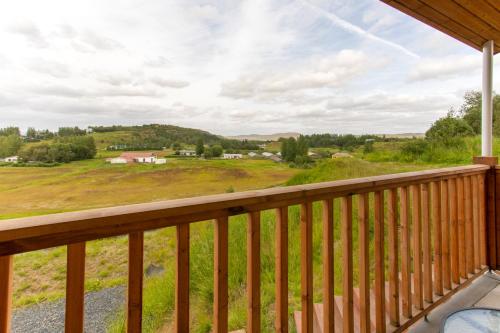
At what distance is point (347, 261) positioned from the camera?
1610 millimetres

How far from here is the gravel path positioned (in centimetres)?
106

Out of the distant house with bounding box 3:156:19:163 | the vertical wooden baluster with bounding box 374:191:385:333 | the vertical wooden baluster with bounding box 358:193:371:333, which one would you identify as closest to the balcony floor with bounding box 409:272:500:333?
the vertical wooden baluster with bounding box 374:191:385:333

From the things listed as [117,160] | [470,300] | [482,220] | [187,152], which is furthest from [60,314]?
[482,220]

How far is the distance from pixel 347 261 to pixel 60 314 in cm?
139

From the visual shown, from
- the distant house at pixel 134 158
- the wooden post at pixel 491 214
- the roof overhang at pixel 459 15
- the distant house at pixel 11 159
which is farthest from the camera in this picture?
the wooden post at pixel 491 214

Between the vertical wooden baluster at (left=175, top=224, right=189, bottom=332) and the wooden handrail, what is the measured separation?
66 millimetres

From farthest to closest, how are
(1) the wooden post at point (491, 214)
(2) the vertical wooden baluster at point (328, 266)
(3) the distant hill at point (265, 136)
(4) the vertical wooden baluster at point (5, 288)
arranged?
1. (1) the wooden post at point (491, 214)
2. (3) the distant hill at point (265, 136)
3. (2) the vertical wooden baluster at point (328, 266)
4. (4) the vertical wooden baluster at point (5, 288)

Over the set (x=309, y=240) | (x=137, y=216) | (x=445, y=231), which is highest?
(x=137, y=216)

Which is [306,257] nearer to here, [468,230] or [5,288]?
[5,288]

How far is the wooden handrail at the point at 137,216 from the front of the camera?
0.78m

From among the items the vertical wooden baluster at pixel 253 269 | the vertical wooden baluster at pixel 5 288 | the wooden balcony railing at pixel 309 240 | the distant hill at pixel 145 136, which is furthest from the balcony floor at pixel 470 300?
the vertical wooden baluster at pixel 5 288

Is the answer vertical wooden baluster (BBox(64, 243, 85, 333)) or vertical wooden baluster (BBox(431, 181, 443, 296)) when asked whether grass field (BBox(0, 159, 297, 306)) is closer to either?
vertical wooden baluster (BBox(64, 243, 85, 333))

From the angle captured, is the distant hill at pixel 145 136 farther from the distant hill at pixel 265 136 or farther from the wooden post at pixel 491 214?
the wooden post at pixel 491 214

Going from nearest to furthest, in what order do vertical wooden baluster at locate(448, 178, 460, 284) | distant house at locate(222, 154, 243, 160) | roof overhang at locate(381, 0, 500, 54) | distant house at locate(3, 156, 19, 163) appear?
distant house at locate(3, 156, 19, 163)
distant house at locate(222, 154, 243, 160)
roof overhang at locate(381, 0, 500, 54)
vertical wooden baluster at locate(448, 178, 460, 284)
